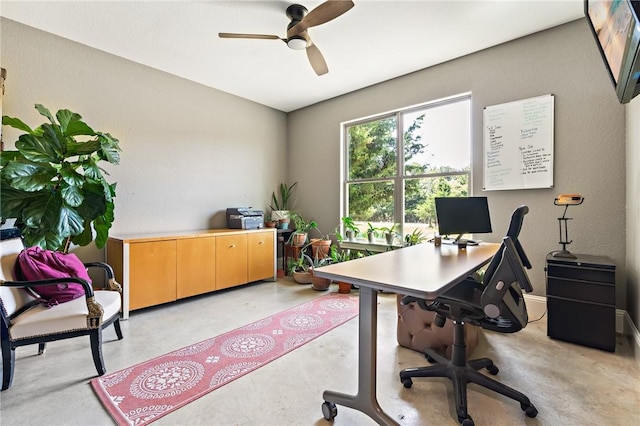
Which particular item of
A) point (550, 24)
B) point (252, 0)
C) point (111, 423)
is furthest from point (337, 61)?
point (111, 423)

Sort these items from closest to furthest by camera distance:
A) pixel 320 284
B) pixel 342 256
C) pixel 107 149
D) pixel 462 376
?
pixel 462 376
pixel 107 149
pixel 320 284
pixel 342 256

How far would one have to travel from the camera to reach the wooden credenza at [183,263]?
9.53ft

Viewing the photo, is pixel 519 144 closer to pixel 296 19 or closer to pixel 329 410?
pixel 296 19

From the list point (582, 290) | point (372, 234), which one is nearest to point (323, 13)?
point (372, 234)

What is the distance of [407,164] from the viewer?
392 centimetres

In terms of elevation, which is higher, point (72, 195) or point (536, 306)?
point (72, 195)

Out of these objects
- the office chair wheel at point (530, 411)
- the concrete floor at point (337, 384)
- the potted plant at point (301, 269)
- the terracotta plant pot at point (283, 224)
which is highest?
the terracotta plant pot at point (283, 224)

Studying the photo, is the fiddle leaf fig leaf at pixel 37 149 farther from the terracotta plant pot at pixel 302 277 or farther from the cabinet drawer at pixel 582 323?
the cabinet drawer at pixel 582 323

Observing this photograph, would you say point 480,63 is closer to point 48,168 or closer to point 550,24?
point 550,24

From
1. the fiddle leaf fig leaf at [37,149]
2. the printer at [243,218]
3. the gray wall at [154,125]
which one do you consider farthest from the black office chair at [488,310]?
the gray wall at [154,125]

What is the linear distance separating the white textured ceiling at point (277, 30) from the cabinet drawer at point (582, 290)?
2.43m

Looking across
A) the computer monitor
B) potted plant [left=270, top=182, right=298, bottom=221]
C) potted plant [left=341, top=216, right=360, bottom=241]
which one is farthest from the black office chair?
potted plant [left=270, top=182, right=298, bottom=221]

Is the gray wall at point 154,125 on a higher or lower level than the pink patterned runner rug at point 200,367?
higher

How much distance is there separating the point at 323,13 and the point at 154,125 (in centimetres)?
264
